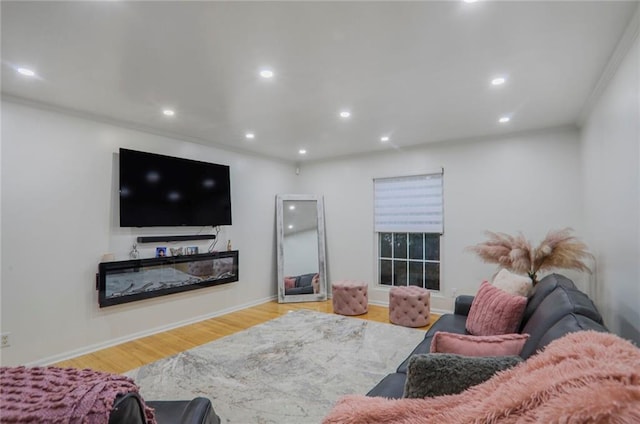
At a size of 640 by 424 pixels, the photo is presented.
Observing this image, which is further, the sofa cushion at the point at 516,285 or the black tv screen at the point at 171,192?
the black tv screen at the point at 171,192

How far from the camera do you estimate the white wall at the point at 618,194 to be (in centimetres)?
209

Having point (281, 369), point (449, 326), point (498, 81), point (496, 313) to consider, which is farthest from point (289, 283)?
point (498, 81)

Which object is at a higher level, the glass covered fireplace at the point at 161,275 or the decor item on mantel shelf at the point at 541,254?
the decor item on mantel shelf at the point at 541,254

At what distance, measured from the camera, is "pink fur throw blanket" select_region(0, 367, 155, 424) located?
658mm

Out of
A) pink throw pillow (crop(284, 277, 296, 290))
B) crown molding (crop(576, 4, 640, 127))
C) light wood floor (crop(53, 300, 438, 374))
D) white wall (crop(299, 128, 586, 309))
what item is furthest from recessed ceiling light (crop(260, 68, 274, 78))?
pink throw pillow (crop(284, 277, 296, 290))

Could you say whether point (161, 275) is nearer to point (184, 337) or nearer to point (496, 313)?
point (184, 337)

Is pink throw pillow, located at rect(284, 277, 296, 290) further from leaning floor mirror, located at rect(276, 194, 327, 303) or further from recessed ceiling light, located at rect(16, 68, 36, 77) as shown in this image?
recessed ceiling light, located at rect(16, 68, 36, 77)

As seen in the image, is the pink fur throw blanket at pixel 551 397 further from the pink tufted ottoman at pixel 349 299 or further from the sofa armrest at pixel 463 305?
the pink tufted ottoman at pixel 349 299

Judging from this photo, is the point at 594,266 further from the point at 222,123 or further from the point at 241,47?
the point at 222,123

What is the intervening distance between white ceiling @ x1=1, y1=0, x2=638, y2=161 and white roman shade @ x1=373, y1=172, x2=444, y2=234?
4.35 ft

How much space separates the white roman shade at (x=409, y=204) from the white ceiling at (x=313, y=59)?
1.33 meters

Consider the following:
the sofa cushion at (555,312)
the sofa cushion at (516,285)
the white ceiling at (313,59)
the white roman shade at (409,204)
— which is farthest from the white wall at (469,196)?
the sofa cushion at (555,312)

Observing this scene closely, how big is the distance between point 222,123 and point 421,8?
2.78m

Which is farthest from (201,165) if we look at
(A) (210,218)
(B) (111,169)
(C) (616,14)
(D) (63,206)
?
(C) (616,14)
